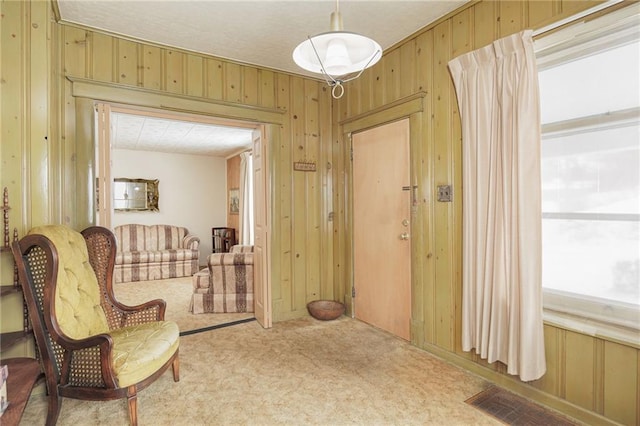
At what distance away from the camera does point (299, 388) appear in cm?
229

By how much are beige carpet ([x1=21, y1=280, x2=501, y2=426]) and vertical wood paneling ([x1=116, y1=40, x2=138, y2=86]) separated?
2.40m

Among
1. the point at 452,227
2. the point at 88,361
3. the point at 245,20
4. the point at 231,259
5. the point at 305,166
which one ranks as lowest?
the point at 88,361

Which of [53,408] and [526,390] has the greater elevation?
[53,408]

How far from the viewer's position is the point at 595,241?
187 centimetres

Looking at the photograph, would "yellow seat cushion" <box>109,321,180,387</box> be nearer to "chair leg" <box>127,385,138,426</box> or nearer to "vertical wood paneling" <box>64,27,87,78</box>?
"chair leg" <box>127,385,138,426</box>

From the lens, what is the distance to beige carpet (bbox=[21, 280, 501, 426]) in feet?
6.46

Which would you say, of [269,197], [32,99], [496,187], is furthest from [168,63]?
[496,187]

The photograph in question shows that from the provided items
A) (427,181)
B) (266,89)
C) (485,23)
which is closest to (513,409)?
(427,181)

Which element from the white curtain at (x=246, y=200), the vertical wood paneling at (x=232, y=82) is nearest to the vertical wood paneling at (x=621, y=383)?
the vertical wood paneling at (x=232, y=82)

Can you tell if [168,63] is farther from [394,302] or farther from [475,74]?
[394,302]

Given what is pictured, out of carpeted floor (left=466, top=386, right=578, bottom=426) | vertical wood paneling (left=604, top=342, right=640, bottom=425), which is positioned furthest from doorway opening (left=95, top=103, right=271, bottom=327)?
vertical wood paneling (left=604, top=342, right=640, bottom=425)

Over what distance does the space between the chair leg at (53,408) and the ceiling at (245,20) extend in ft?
8.47

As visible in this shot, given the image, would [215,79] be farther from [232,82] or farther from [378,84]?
[378,84]

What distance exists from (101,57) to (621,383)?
4187 millimetres
